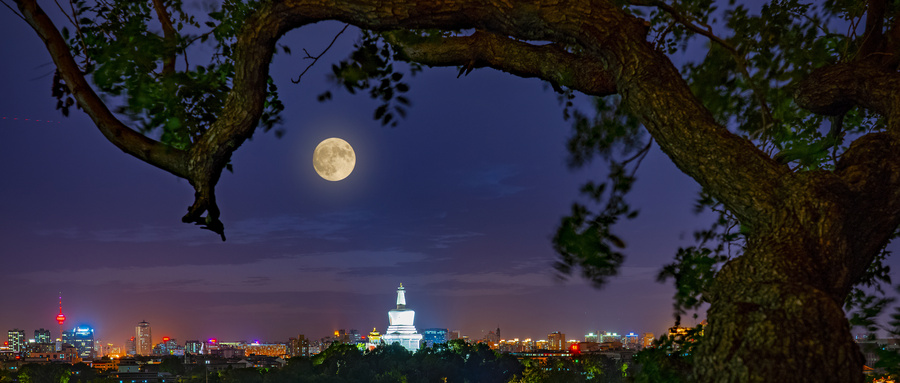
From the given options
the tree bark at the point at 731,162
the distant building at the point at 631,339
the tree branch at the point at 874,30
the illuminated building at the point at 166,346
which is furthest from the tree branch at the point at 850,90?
the illuminated building at the point at 166,346

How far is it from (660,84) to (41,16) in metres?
2.52

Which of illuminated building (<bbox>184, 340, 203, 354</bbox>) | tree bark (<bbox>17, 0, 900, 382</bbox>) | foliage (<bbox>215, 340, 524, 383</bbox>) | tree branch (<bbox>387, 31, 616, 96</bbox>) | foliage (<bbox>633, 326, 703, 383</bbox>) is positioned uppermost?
tree branch (<bbox>387, 31, 616, 96</bbox>)

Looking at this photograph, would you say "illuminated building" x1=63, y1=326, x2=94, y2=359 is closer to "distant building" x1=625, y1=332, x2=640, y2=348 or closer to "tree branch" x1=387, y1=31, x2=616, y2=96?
"distant building" x1=625, y1=332, x2=640, y2=348

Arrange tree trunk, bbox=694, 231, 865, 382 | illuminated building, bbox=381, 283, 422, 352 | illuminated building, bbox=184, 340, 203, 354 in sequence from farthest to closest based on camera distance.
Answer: illuminated building, bbox=184, 340, 203, 354 → illuminated building, bbox=381, 283, 422, 352 → tree trunk, bbox=694, 231, 865, 382

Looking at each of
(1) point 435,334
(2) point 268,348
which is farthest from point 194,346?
(1) point 435,334

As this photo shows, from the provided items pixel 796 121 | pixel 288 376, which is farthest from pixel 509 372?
pixel 796 121

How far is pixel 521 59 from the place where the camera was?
3.28 metres

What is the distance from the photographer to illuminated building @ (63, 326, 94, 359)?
446 ft

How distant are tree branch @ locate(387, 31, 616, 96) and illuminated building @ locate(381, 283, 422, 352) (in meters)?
64.6

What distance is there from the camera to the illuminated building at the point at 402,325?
6694 cm

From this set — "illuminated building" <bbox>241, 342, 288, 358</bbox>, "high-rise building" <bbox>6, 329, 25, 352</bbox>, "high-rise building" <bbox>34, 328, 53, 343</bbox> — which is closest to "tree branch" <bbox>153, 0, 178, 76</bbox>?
"illuminated building" <bbox>241, 342, 288, 358</bbox>

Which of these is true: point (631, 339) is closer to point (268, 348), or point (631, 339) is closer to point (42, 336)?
point (268, 348)

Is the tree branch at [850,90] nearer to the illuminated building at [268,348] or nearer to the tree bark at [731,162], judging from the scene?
the tree bark at [731,162]

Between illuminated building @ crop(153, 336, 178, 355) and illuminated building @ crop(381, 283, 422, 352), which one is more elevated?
illuminated building @ crop(381, 283, 422, 352)
